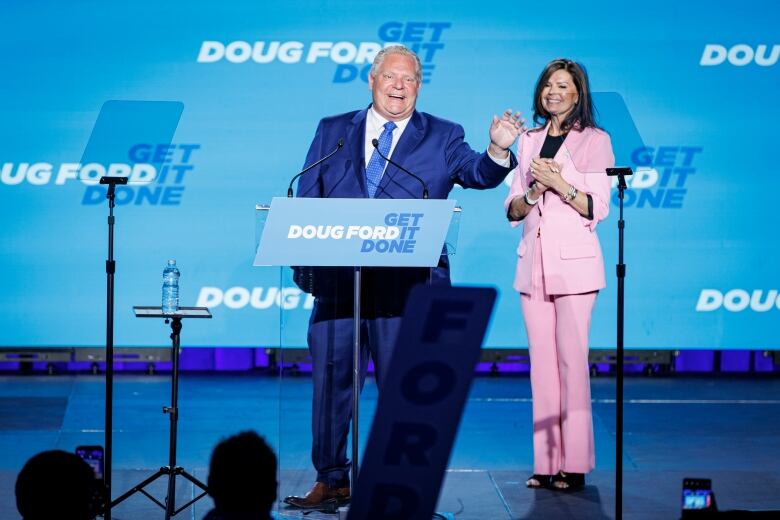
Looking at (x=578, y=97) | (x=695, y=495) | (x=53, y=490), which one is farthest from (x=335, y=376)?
(x=53, y=490)

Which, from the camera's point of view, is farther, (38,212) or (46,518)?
(38,212)

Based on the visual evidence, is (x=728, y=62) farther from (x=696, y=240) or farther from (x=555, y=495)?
(x=555, y=495)

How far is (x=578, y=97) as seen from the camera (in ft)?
17.3

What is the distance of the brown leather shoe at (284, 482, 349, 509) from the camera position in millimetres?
4531

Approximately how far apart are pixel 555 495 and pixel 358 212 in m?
1.83

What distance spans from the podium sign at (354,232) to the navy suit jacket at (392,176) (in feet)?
0.99

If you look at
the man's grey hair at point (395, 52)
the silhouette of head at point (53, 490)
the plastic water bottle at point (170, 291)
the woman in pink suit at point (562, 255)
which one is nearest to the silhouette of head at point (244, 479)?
the silhouette of head at point (53, 490)

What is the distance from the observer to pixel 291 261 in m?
4.17

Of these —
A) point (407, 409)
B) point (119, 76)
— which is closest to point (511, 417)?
point (119, 76)

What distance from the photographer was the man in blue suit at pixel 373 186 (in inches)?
177

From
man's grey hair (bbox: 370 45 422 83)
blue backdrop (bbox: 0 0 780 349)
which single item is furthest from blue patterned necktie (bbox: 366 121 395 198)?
blue backdrop (bbox: 0 0 780 349)

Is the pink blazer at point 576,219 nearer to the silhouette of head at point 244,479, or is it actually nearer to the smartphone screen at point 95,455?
the smartphone screen at point 95,455

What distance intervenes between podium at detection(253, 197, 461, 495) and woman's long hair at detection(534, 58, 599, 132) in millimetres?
1291

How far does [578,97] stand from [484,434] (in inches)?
89.4
